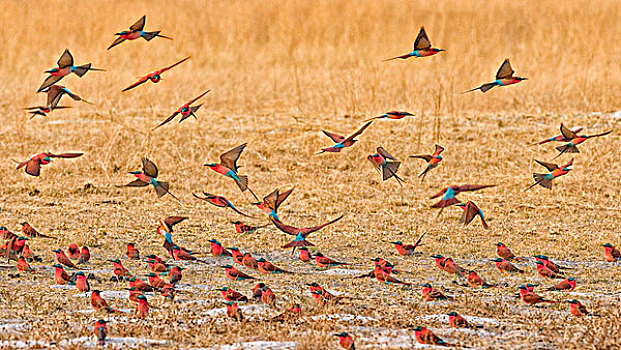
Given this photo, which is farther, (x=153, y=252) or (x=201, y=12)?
(x=201, y=12)

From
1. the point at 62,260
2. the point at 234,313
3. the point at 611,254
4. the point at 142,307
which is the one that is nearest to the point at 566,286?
the point at 611,254

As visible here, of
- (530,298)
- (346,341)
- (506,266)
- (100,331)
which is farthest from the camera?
(506,266)

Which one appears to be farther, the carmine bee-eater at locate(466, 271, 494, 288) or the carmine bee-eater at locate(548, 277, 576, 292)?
the carmine bee-eater at locate(466, 271, 494, 288)

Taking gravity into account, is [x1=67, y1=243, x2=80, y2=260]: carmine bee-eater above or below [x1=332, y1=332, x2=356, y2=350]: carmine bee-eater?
below

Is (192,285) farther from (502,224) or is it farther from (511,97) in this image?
(511,97)

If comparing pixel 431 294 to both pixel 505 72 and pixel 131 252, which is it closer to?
pixel 505 72

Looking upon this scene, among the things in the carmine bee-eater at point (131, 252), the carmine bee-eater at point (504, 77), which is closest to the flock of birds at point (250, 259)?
the carmine bee-eater at point (504, 77)

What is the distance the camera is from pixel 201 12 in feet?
58.0

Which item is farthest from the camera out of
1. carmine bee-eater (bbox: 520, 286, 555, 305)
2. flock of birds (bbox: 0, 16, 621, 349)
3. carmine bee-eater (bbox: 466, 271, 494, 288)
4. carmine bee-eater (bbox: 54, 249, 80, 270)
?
carmine bee-eater (bbox: 54, 249, 80, 270)

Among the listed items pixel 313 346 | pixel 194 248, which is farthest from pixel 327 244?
pixel 313 346

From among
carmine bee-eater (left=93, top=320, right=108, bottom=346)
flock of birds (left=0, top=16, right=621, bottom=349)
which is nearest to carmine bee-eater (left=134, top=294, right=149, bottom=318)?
flock of birds (left=0, top=16, right=621, bottom=349)

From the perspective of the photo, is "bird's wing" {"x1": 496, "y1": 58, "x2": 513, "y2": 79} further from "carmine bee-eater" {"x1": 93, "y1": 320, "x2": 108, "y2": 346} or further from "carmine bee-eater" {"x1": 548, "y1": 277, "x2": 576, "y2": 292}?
"carmine bee-eater" {"x1": 93, "y1": 320, "x2": 108, "y2": 346}

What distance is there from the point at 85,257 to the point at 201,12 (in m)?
11.2

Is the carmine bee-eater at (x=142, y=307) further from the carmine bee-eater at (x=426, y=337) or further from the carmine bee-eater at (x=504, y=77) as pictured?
the carmine bee-eater at (x=504, y=77)
